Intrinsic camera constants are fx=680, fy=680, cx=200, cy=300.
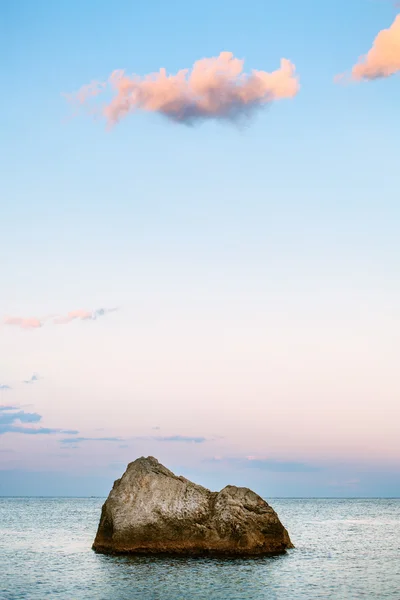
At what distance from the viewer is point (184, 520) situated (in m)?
45.1

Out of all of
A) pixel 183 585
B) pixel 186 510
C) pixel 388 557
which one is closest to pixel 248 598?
pixel 183 585

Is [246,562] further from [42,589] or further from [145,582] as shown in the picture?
[42,589]

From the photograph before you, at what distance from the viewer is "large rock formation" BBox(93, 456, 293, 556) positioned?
147ft

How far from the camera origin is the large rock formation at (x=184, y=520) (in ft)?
147

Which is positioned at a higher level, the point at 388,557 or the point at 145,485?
the point at 145,485

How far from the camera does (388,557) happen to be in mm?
51969

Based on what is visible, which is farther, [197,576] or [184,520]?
[184,520]

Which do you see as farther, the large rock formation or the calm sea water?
the large rock formation

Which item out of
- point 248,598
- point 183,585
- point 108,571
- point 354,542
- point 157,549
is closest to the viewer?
point 248,598

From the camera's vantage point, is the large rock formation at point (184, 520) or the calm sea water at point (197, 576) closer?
the calm sea water at point (197, 576)

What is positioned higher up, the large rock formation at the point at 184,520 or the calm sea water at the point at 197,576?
the large rock formation at the point at 184,520

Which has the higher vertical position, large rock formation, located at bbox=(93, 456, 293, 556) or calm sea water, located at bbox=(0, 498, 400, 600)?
large rock formation, located at bbox=(93, 456, 293, 556)

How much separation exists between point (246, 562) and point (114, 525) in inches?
366

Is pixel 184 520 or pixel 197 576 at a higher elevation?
pixel 184 520
